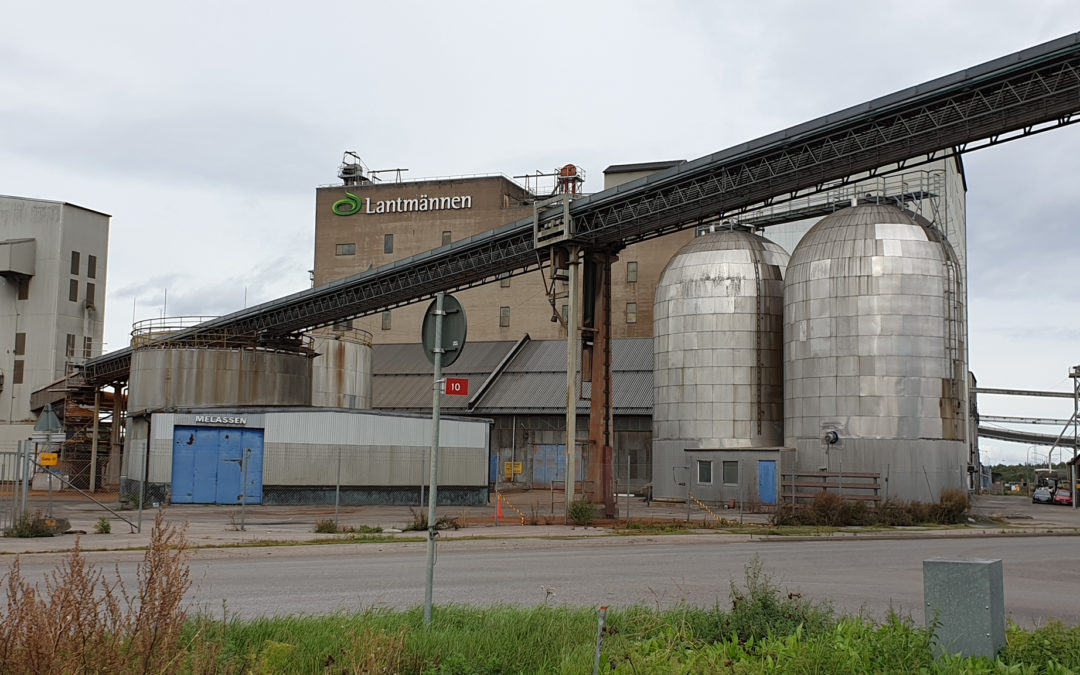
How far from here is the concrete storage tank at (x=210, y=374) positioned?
160 feet

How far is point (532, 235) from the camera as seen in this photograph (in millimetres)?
38750

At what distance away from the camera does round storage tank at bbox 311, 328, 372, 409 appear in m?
59.9

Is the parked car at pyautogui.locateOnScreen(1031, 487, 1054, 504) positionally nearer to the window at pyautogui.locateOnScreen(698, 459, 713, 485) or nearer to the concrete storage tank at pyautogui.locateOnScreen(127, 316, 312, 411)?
the window at pyautogui.locateOnScreen(698, 459, 713, 485)

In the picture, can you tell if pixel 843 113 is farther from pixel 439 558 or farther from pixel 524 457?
pixel 524 457

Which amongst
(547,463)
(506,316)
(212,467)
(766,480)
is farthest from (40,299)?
(766,480)

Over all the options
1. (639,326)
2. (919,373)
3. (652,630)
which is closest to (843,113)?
(919,373)

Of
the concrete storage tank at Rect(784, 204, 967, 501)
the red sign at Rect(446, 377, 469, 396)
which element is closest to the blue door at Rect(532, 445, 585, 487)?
the concrete storage tank at Rect(784, 204, 967, 501)

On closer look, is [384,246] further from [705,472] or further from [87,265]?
[705,472]

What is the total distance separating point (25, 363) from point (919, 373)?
199 ft

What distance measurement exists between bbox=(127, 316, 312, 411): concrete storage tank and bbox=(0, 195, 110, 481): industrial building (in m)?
22.7

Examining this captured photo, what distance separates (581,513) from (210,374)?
25.1m

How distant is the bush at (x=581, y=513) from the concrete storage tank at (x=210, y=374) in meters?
23.6

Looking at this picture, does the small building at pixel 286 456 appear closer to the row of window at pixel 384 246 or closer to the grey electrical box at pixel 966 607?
the grey electrical box at pixel 966 607

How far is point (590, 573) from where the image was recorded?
16844 millimetres
